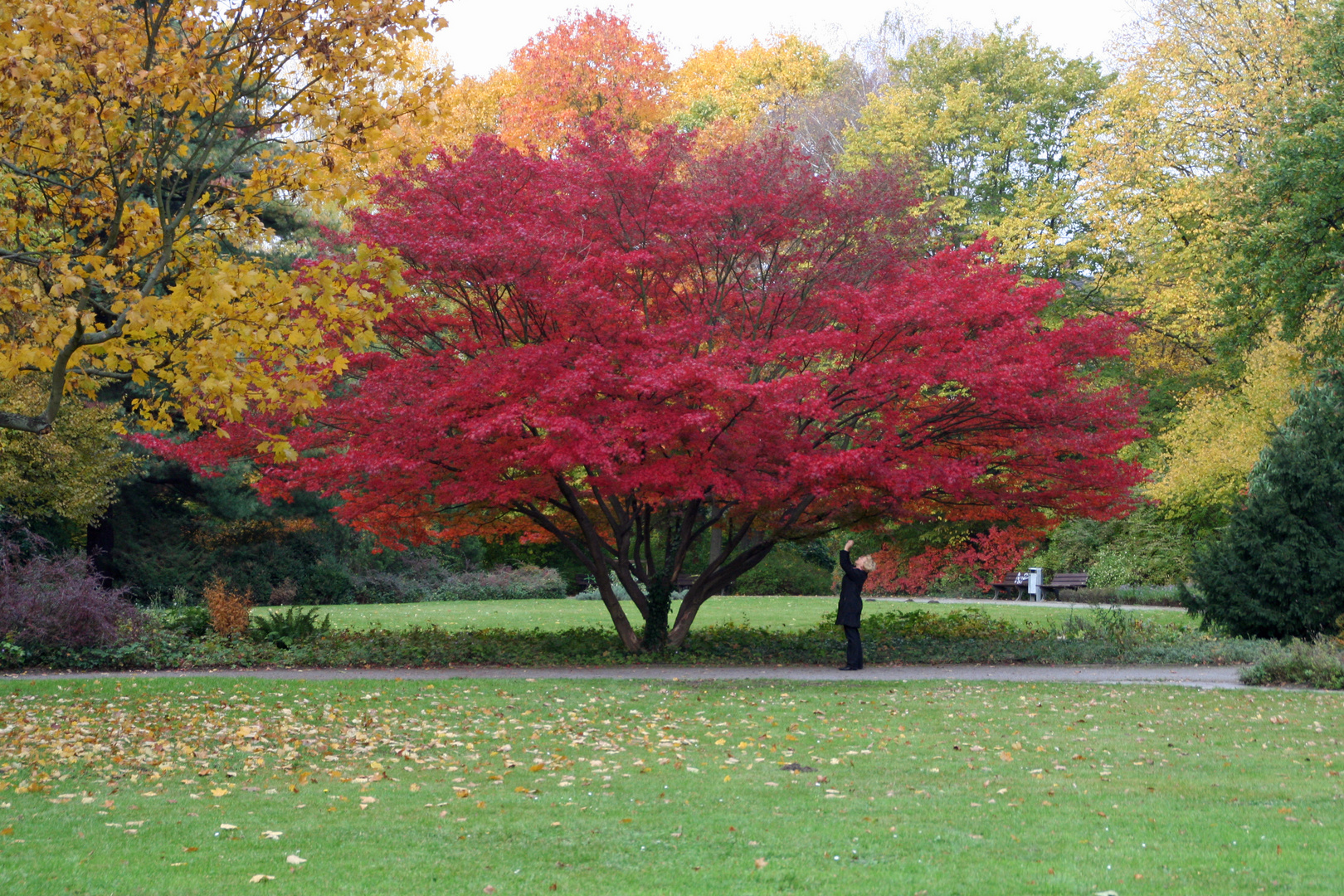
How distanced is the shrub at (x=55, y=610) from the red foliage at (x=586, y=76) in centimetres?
2212

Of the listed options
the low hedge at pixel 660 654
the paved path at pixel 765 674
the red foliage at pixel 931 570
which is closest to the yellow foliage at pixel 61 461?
the low hedge at pixel 660 654

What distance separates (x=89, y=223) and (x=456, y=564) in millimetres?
24482

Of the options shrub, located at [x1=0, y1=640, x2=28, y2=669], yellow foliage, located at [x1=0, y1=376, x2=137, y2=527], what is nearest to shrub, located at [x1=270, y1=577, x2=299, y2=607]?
yellow foliage, located at [x1=0, y1=376, x2=137, y2=527]

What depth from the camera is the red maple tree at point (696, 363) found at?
11.8 m

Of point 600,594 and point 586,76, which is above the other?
point 586,76

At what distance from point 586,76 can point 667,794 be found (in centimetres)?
3151

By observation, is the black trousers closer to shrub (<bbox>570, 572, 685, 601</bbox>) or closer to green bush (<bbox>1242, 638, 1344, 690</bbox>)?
green bush (<bbox>1242, 638, 1344, 690</bbox>)

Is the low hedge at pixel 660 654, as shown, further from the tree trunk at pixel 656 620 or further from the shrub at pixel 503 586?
the shrub at pixel 503 586

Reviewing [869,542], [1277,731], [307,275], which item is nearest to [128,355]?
[307,275]

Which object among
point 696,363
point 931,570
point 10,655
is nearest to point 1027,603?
point 931,570

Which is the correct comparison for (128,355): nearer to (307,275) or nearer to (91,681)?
(307,275)

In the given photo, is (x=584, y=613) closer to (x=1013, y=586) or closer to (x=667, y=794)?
(x=1013, y=586)

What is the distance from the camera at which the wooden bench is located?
29516mm

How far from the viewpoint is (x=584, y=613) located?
77.5ft
